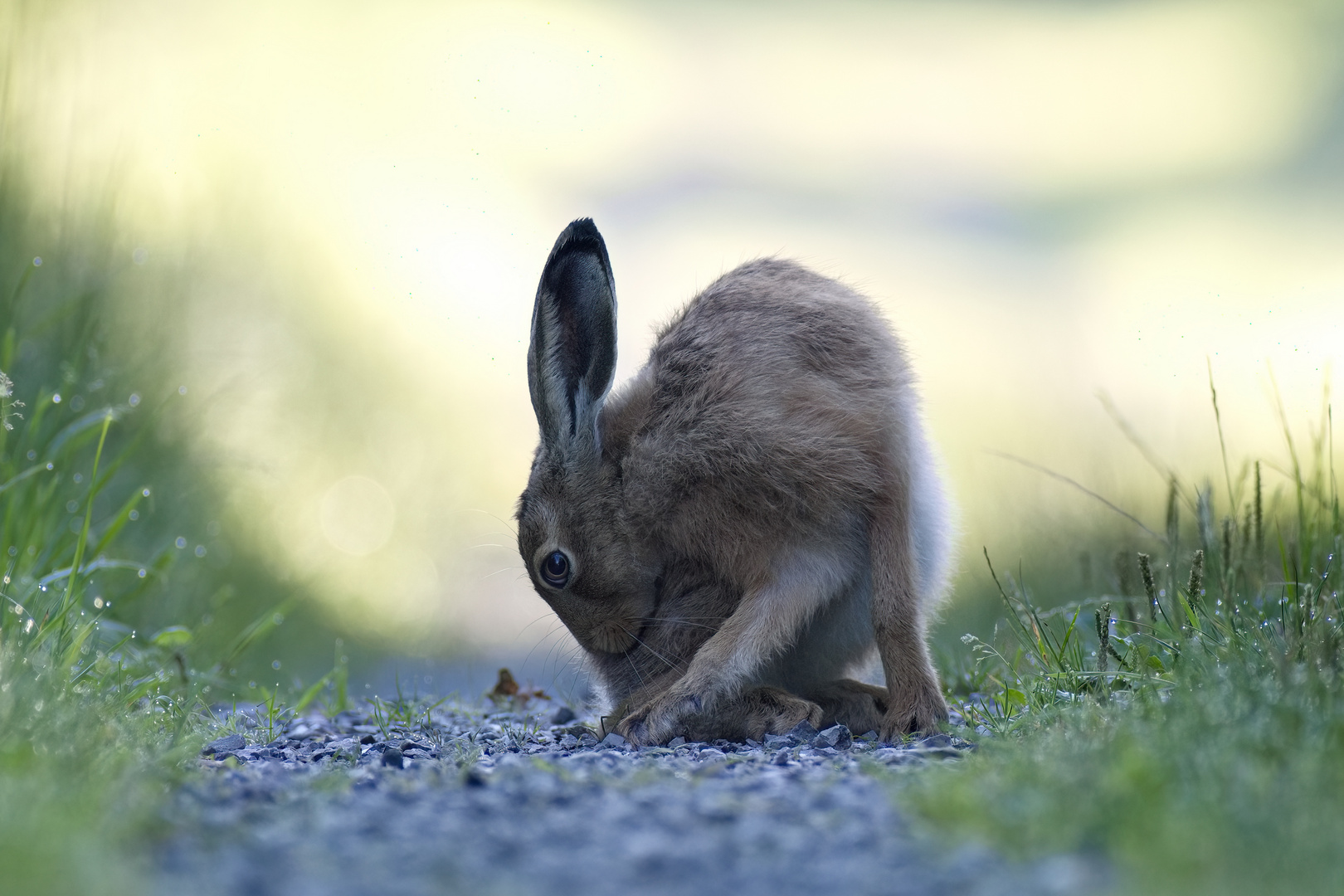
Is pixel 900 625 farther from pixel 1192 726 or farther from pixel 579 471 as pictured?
pixel 1192 726

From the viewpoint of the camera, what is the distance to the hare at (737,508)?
15.6 ft

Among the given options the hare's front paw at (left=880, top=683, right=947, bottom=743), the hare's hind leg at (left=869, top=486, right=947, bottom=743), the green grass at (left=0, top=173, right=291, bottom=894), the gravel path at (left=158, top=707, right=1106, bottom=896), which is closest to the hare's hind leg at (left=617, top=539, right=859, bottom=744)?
the hare's hind leg at (left=869, top=486, right=947, bottom=743)

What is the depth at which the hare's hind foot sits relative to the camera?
462 cm

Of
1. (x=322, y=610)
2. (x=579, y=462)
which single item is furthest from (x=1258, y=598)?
(x=322, y=610)

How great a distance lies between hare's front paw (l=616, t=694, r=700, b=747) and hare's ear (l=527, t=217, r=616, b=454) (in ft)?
3.96

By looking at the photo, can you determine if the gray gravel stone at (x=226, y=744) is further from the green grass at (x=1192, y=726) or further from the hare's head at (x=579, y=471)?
the green grass at (x=1192, y=726)

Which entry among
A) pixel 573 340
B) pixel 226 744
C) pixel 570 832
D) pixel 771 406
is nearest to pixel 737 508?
pixel 771 406

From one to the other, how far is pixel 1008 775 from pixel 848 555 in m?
2.01

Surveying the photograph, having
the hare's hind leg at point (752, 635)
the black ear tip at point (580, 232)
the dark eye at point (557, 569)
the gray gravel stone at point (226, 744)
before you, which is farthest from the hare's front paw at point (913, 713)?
the gray gravel stone at point (226, 744)

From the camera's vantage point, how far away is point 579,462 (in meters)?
5.29

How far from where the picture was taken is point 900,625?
4.72 metres

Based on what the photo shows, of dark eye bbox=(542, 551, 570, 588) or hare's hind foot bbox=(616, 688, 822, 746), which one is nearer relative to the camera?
hare's hind foot bbox=(616, 688, 822, 746)

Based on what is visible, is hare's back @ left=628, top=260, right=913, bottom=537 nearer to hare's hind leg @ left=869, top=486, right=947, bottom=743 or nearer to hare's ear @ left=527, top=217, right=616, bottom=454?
hare's hind leg @ left=869, top=486, right=947, bottom=743

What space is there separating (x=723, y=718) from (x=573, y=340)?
168 cm
